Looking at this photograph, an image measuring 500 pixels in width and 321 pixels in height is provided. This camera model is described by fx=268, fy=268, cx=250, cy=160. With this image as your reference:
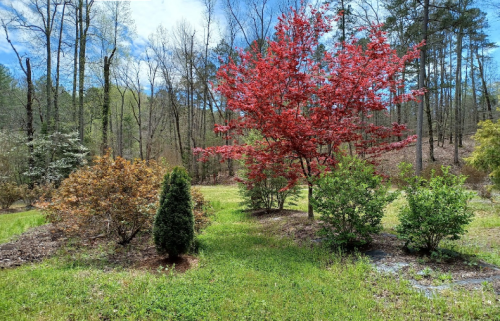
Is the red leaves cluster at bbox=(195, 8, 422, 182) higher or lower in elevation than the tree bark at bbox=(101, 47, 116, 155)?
lower

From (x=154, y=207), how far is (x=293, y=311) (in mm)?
3260

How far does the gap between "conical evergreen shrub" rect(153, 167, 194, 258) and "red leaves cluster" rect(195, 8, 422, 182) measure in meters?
1.69

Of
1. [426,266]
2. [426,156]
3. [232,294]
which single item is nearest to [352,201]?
[426,266]

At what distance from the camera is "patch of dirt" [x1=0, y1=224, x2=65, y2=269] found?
4.22 metres

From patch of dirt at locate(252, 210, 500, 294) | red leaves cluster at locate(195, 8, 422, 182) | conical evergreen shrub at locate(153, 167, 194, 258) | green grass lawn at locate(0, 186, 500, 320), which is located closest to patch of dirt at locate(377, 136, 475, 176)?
red leaves cluster at locate(195, 8, 422, 182)

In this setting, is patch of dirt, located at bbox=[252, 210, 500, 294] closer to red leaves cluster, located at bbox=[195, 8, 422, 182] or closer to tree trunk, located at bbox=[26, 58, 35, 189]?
red leaves cluster, located at bbox=[195, 8, 422, 182]

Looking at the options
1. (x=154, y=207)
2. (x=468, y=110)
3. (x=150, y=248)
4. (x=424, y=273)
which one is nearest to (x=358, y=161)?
(x=424, y=273)

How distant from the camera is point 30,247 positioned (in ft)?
15.8

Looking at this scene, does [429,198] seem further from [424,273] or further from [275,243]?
[275,243]

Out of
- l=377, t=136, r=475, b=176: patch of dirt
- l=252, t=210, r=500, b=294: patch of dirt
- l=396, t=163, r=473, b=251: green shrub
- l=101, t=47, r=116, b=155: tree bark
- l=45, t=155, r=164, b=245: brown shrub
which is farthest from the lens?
l=377, t=136, r=475, b=176: patch of dirt

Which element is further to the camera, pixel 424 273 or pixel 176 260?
pixel 176 260

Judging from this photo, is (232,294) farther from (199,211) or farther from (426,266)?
(199,211)

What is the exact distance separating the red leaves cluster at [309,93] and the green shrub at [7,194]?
Answer: 1219cm

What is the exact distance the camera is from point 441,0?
16.0 metres
